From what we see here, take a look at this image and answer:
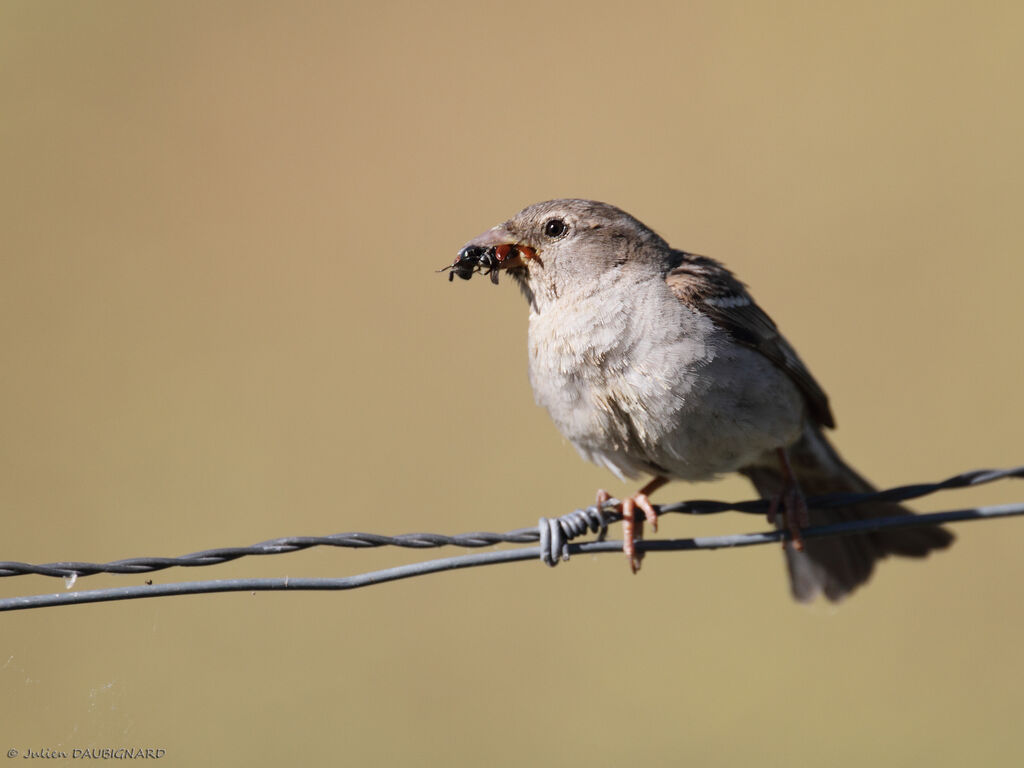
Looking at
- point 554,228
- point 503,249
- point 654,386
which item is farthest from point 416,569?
point 554,228

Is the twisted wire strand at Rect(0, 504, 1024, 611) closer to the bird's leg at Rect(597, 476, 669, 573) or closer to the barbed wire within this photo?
the barbed wire

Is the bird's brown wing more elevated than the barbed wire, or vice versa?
the bird's brown wing

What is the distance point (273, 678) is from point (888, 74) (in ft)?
26.7

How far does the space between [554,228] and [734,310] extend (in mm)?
955

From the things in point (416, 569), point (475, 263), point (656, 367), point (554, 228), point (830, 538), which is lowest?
point (416, 569)

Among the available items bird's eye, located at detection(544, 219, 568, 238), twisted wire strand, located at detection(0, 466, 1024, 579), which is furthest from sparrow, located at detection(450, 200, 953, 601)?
twisted wire strand, located at detection(0, 466, 1024, 579)

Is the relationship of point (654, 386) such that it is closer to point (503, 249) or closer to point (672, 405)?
point (672, 405)

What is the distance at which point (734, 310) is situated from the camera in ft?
16.3

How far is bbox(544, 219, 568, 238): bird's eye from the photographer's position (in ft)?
17.0

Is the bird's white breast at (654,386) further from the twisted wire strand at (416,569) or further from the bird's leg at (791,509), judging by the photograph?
the twisted wire strand at (416,569)

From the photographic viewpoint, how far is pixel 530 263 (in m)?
5.22

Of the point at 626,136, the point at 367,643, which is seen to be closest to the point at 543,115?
the point at 626,136

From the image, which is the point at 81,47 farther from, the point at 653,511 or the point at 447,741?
the point at 653,511

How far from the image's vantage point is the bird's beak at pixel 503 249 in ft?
16.9
